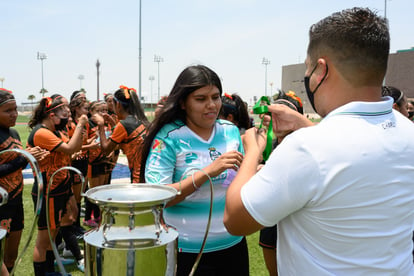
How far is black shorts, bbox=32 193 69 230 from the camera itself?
344 cm

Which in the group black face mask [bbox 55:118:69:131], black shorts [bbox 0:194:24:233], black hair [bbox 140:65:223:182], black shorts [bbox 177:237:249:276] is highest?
black hair [bbox 140:65:223:182]

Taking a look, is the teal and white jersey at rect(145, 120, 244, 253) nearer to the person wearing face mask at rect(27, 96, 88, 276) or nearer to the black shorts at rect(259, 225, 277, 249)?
the black shorts at rect(259, 225, 277, 249)

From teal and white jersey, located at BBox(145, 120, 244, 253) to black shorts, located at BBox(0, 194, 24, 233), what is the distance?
1841 millimetres

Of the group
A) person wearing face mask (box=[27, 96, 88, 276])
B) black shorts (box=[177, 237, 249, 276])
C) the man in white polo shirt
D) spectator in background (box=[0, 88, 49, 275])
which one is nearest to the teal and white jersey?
black shorts (box=[177, 237, 249, 276])

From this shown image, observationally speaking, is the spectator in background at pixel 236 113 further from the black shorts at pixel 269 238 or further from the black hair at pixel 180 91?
the black hair at pixel 180 91

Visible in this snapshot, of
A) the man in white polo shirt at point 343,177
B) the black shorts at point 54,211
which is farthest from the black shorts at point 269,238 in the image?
the black shorts at point 54,211

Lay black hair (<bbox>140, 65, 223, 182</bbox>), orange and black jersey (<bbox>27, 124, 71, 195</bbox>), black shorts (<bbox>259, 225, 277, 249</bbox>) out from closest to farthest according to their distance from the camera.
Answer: black hair (<bbox>140, 65, 223, 182</bbox>)
black shorts (<bbox>259, 225, 277, 249</bbox>)
orange and black jersey (<bbox>27, 124, 71, 195</bbox>)

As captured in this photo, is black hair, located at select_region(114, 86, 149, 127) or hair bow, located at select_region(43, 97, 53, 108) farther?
black hair, located at select_region(114, 86, 149, 127)

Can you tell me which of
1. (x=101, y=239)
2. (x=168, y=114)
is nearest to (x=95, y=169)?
(x=168, y=114)

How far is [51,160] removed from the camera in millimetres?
3729

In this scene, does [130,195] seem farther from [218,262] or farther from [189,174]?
[218,262]

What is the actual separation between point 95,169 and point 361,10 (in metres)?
4.96

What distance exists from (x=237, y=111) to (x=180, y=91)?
2.40 meters

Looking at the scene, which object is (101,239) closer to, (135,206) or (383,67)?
(135,206)
